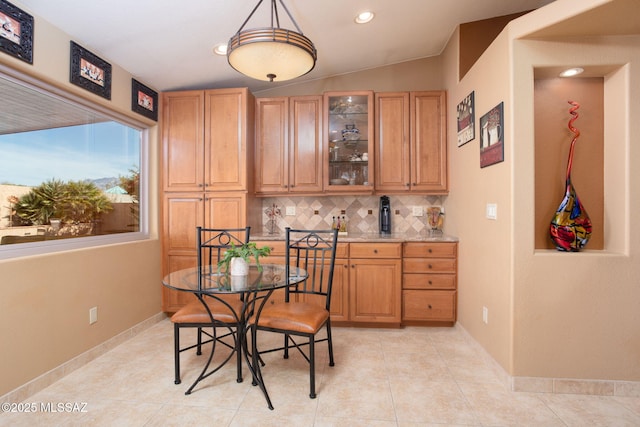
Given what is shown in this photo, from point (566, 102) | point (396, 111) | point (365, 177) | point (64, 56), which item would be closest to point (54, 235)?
point (64, 56)

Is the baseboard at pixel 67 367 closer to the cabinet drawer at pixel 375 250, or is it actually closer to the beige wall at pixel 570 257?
→ the cabinet drawer at pixel 375 250

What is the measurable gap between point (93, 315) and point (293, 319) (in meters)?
1.71

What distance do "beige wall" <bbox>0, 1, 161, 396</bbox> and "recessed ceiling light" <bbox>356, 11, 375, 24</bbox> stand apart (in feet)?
6.95

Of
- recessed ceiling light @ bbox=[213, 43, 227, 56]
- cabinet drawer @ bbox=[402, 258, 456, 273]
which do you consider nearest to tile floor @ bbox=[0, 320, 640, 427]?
cabinet drawer @ bbox=[402, 258, 456, 273]

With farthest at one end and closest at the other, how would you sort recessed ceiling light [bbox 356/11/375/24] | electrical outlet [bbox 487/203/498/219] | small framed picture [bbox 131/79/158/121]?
small framed picture [bbox 131/79/158/121] < recessed ceiling light [bbox 356/11/375/24] < electrical outlet [bbox 487/203/498/219]

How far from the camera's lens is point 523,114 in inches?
83.8

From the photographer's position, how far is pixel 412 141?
350 cm

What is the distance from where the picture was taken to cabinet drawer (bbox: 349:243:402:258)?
126 inches

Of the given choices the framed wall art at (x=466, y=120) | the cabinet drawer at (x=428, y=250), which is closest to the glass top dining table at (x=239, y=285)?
the cabinet drawer at (x=428, y=250)

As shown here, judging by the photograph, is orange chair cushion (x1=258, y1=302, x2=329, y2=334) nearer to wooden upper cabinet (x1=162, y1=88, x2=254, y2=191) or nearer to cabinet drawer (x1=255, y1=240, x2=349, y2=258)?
cabinet drawer (x1=255, y1=240, x2=349, y2=258)

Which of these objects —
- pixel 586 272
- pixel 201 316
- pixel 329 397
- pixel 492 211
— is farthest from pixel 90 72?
pixel 586 272

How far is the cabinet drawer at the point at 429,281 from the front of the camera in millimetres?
3222

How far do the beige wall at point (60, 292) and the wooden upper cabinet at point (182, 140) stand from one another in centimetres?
36

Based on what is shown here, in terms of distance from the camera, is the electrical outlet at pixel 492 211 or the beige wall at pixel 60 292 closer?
the beige wall at pixel 60 292
